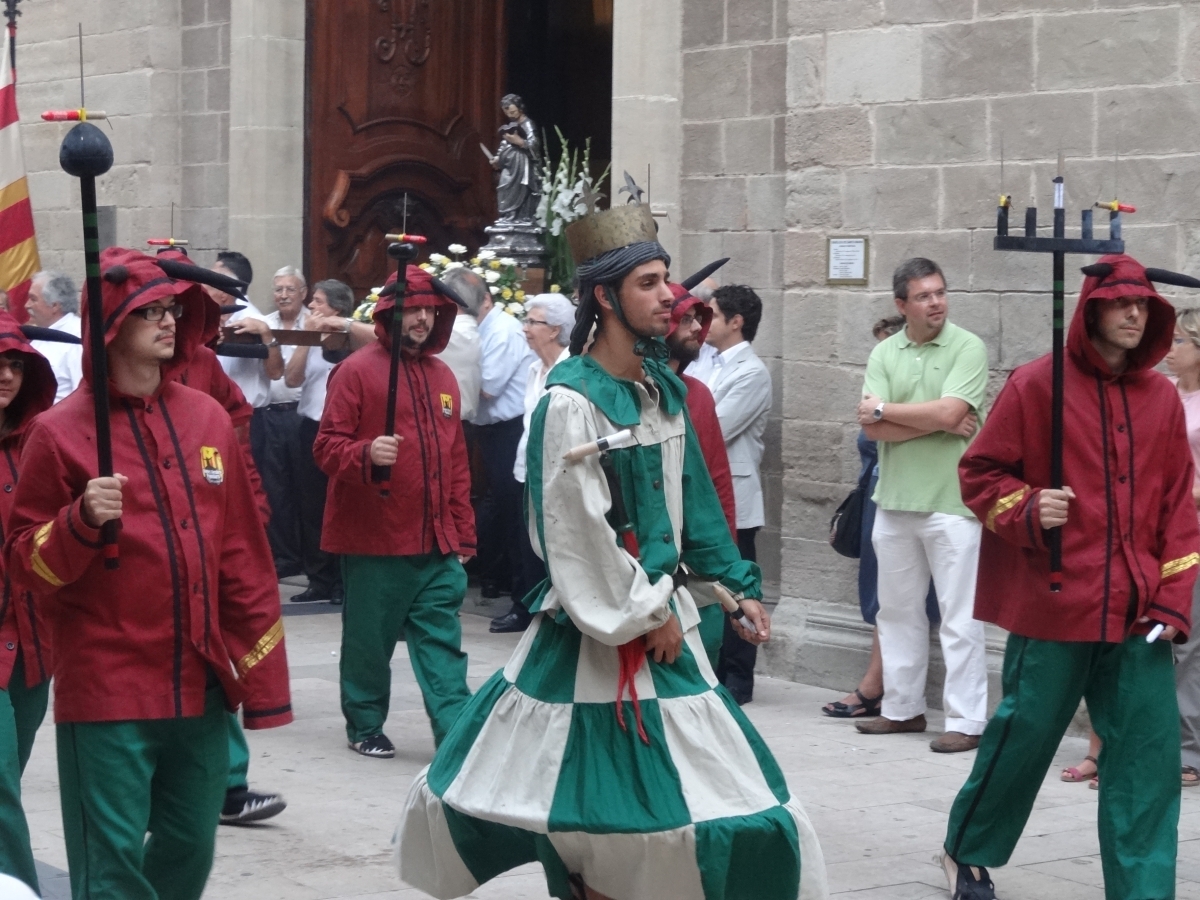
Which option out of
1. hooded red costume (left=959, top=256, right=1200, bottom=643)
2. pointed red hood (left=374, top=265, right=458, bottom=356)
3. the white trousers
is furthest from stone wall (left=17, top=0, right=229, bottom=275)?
hooded red costume (left=959, top=256, right=1200, bottom=643)

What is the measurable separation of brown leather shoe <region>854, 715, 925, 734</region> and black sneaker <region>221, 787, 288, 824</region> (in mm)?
2736

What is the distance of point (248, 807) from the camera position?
6.51 metres

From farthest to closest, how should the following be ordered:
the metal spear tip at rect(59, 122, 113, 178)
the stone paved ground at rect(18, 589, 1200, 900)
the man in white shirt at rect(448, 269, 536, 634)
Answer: the man in white shirt at rect(448, 269, 536, 634) → the stone paved ground at rect(18, 589, 1200, 900) → the metal spear tip at rect(59, 122, 113, 178)

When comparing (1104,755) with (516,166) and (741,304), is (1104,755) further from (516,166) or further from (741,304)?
(516,166)

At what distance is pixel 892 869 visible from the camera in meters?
5.99

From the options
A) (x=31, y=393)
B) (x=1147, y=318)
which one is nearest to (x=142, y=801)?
(x=31, y=393)

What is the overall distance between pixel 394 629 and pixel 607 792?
340cm

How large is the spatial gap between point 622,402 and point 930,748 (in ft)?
12.4

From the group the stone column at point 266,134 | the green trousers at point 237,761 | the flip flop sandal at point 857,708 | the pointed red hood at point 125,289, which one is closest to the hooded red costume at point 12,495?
the pointed red hood at point 125,289

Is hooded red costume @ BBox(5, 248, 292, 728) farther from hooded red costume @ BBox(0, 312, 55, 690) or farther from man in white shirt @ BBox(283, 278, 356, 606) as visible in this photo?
man in white shirt @ BBox(283, 278, 356, 606)

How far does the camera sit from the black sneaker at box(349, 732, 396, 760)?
25.0 feet

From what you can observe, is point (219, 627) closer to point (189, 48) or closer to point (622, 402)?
point (622, 402)

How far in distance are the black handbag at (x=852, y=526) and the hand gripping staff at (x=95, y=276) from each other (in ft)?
16.0

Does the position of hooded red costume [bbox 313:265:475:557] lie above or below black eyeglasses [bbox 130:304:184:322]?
below
